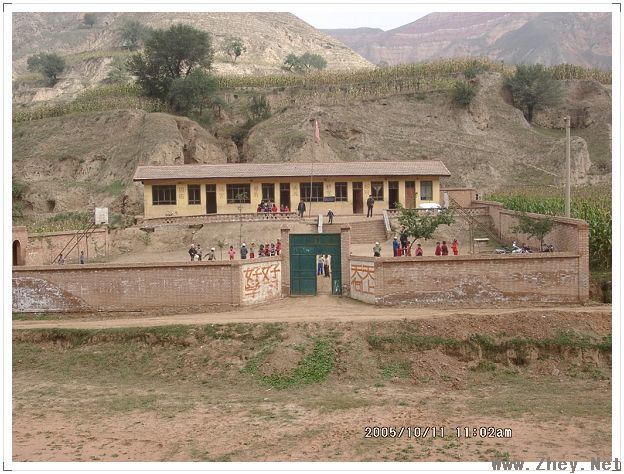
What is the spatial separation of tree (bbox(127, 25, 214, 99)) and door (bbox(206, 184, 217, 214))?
883 inches

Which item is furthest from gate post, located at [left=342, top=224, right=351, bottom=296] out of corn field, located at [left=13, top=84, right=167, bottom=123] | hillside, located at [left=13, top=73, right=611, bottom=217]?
corn field, located at [left=13, top=84, right=167, bottom=123]

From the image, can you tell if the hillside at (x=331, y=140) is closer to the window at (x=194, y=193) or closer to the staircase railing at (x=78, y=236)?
the window at (x=194, y=193)

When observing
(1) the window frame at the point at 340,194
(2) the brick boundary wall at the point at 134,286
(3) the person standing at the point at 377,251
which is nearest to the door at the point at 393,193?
(1) the window frame at the point at 340,194

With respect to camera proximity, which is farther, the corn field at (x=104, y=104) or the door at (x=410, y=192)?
the corn field at (x=104, y=104)

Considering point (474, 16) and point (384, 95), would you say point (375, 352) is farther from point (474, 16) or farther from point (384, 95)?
point (474, 16)

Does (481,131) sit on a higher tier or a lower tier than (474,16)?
lower

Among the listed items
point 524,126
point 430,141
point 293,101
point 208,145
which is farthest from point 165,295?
point 524,126

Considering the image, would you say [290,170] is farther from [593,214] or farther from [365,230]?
[593,214]

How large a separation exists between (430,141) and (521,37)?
4307 inches

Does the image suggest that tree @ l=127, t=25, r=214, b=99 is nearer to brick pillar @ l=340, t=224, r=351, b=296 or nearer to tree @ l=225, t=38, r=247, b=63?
brick pillar @ l=340, t=224, r=351, b=296

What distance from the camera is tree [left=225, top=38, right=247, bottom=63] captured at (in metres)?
101

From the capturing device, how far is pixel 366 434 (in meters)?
14.2

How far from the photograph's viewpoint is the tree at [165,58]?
60125mm

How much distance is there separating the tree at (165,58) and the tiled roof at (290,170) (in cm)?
2140
